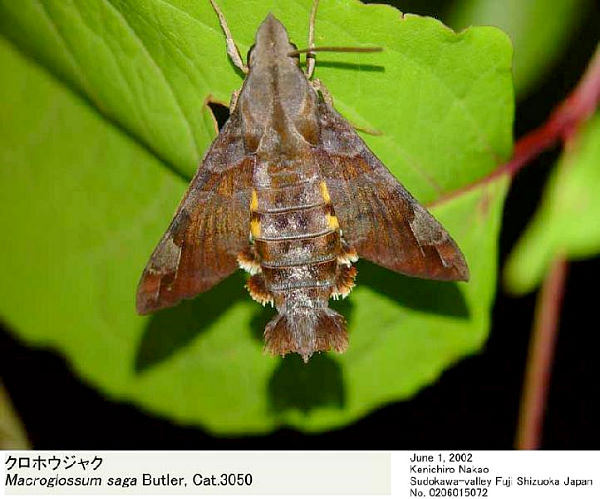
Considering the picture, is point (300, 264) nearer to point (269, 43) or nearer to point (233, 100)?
point (233, 100)

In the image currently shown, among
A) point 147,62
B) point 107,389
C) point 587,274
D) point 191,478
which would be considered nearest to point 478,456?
point 587,274

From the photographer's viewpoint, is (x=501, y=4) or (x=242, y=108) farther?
(x=501, y=4)

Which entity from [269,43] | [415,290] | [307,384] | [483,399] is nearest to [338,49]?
[269,43]

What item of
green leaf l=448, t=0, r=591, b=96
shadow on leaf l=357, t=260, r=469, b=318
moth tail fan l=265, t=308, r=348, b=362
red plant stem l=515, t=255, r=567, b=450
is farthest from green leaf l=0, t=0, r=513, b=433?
green leaf l=448, t=0, r=591, b=96

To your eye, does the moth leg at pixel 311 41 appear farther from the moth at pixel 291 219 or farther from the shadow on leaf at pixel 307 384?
the shadow on leaf at pixel 307 384

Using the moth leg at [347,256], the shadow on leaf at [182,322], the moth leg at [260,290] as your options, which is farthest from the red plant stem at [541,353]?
the shadow on leaf at [182,322]

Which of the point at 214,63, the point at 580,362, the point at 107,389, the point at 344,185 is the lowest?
the point at 107,389

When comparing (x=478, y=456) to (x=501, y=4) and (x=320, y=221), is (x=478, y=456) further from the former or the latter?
(x=501, y=4)
